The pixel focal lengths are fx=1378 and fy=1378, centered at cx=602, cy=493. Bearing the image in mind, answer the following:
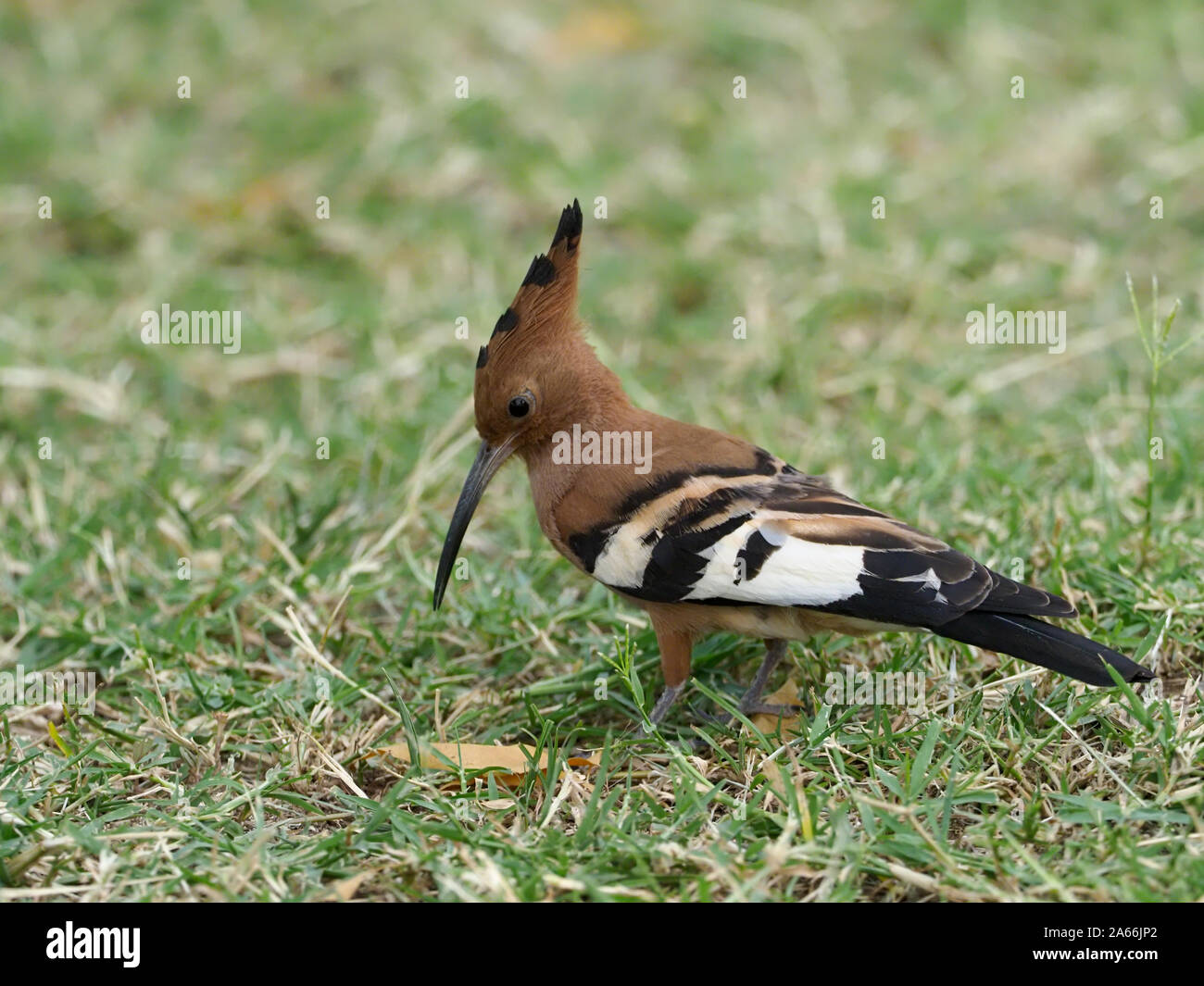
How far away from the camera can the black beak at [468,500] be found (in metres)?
3.64

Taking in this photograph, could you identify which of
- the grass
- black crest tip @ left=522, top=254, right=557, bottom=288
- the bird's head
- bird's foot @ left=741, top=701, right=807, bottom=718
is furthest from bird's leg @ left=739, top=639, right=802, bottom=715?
black crest tip @ left=522, top=254, right=557, bottom=288

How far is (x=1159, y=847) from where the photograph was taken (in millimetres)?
2734

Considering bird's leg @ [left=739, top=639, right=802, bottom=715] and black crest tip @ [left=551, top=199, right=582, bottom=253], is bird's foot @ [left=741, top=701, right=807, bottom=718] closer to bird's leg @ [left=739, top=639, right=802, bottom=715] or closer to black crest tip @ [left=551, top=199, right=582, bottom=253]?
bird's leg @ [left=739, top=639, right=802, bottom=715]

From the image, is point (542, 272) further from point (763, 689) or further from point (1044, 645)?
point (1044, 645)

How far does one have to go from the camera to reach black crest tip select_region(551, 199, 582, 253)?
3.49m

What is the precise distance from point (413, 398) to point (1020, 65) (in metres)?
4.03

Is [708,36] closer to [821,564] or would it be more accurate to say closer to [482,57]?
[482,57]

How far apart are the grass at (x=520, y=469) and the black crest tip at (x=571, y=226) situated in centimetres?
101

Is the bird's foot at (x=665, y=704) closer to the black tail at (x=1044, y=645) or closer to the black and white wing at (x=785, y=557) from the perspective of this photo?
the black and white wing at (x=785, y=557)

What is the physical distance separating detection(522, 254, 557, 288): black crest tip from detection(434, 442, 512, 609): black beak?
1.45 feet

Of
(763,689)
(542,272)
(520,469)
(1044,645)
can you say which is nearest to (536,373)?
(542,272)

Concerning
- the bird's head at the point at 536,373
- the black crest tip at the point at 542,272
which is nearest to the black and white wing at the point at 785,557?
the bird's head at the point at 536,373

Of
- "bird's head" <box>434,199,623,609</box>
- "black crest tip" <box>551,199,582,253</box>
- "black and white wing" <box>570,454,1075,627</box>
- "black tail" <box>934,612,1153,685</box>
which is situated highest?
"black crest tip" <box>551,199,582,253</box>

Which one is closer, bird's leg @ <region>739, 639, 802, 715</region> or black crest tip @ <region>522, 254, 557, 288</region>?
bird's leg @ <region>739, 639, 802, 715</region>
